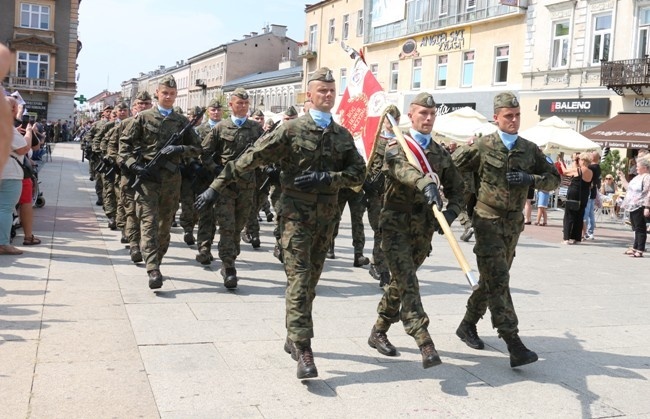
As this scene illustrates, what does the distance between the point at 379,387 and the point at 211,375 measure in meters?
1.12

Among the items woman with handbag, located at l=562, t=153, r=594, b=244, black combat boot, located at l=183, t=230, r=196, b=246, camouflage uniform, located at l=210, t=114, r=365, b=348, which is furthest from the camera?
woman with handbag, located at l=562, t=153, r=594, b=244

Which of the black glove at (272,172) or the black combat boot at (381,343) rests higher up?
the black glove at (272,172)

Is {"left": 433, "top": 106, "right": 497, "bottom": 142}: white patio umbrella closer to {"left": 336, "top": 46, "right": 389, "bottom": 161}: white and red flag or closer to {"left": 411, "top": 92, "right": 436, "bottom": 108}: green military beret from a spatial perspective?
{"left": 336, "top": 46, "right": 389, "bottom": 161}: white and red flag

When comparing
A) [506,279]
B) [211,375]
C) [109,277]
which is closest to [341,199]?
[506,279]

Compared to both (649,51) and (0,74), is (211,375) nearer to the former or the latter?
(0,74)

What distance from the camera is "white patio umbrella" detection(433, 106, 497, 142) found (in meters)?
19.3

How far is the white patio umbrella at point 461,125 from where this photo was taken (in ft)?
63.4

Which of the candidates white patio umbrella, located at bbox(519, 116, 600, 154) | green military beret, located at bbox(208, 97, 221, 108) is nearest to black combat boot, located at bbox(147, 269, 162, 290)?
green military beret, located at bbox(208, 97, 221, 108)

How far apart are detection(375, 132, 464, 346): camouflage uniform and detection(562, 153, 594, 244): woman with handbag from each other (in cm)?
947

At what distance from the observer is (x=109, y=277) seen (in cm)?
776

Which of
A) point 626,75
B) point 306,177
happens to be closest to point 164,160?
point 306,177

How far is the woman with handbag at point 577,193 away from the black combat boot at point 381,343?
9480mm

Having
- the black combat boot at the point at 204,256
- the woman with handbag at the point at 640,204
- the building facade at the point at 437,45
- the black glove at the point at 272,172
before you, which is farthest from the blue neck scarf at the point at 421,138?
the building facade at the point at 437,45

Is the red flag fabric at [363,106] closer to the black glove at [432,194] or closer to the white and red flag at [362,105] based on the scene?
the white and red flag at [362,105]
